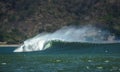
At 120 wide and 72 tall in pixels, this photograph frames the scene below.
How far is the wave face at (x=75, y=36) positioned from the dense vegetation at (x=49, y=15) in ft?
10.2

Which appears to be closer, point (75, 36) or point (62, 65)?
point (62, 65)

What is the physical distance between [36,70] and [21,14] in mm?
126513

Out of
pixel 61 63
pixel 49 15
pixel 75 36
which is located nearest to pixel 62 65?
pixel 61 63

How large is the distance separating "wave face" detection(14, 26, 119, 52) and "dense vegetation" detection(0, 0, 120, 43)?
310 cm

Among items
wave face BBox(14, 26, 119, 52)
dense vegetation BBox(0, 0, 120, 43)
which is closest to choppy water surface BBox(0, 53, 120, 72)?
wave face BBox(14, 26, 119, 52)

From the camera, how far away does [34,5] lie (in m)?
171

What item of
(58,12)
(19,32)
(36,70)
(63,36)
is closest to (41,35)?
(63,36)

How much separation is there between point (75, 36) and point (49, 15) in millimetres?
28720

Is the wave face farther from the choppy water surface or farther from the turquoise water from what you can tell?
→ the choppy water surface

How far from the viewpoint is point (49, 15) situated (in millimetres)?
163875

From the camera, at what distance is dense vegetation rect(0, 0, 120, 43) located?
150375mm

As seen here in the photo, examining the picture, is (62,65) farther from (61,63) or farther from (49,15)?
(49,15)

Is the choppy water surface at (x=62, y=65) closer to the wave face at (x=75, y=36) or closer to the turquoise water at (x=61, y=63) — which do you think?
the turquoise water at (x=61, y=63)

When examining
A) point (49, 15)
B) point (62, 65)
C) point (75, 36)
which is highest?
point (49, 15)
